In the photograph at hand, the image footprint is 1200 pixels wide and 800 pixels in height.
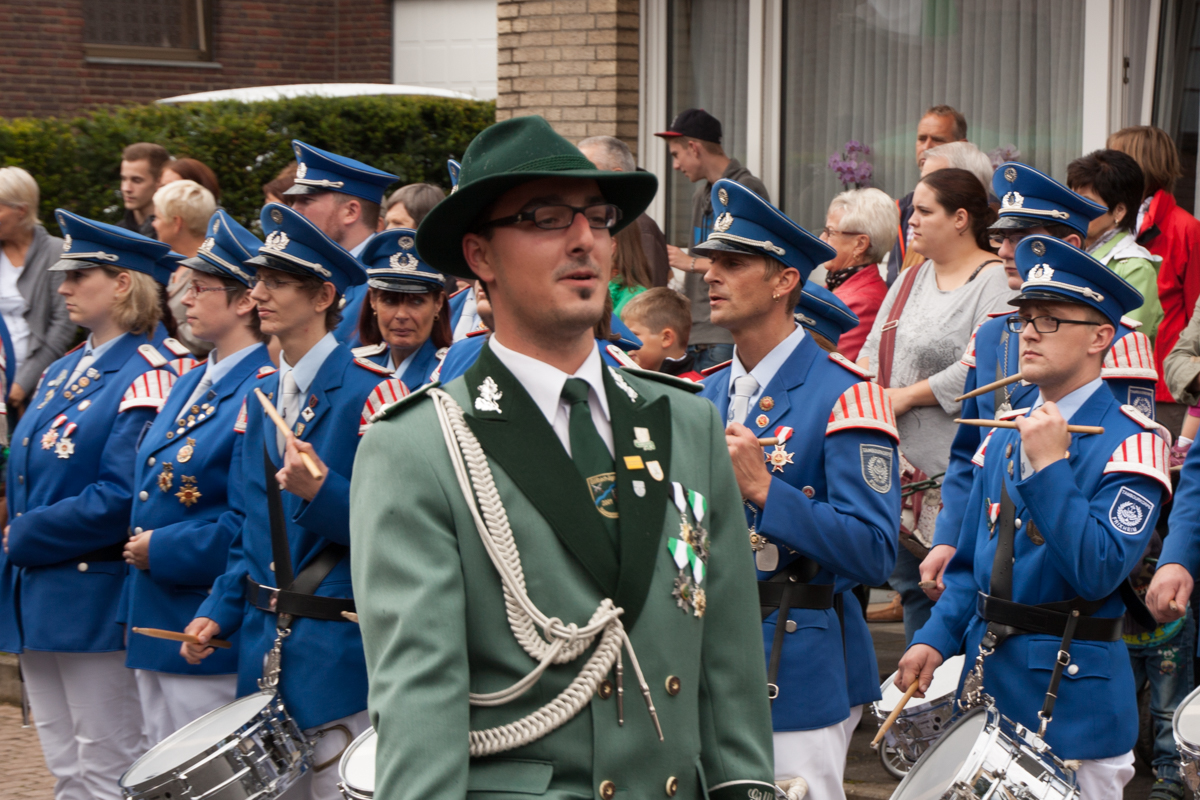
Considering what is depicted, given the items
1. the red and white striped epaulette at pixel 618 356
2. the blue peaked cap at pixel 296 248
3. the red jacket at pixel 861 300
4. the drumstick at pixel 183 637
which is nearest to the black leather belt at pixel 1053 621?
the red and white striped epaulette at pixel 618 356

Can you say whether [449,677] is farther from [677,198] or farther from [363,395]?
[677,198]

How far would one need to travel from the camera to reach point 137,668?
190 inches

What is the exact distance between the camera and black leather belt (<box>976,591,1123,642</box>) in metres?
3.87

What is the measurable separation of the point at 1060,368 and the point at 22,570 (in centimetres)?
387

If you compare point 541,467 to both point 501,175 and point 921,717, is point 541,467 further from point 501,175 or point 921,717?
point 921,717

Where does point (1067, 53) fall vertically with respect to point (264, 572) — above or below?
above

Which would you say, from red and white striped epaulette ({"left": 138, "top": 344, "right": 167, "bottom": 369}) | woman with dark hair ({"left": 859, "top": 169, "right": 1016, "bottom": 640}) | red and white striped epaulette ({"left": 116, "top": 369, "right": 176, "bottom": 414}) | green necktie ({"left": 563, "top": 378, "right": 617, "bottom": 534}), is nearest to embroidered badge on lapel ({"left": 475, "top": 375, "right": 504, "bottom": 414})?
green necktie ({"left": 563, "top": 378, "right": 617, "bottom": 534})

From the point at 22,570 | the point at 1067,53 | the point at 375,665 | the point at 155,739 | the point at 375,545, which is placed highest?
the point at 1067,53

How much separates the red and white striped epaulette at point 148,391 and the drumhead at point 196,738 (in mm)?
1447

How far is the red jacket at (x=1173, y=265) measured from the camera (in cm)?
647

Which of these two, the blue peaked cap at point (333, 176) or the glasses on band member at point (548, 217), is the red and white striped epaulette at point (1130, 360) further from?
the blue peaked cap at point (333, 176)

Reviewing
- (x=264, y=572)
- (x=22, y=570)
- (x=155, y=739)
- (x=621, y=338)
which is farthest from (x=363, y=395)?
(x=22, y=570)

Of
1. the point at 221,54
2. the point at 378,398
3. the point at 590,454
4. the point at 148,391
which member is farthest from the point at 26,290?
the point at 221,54

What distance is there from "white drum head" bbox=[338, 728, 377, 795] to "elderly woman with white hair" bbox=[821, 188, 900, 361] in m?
3.85
